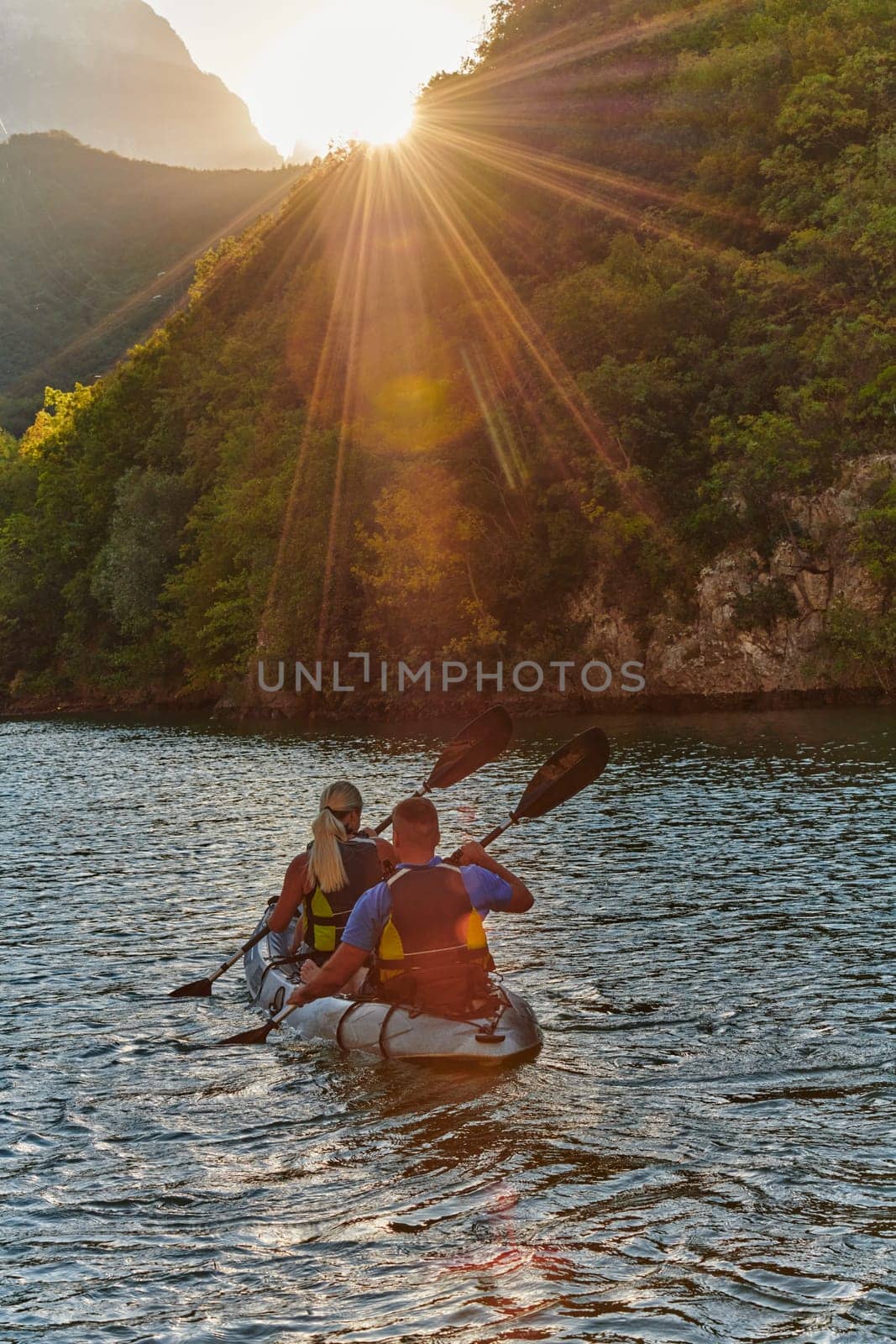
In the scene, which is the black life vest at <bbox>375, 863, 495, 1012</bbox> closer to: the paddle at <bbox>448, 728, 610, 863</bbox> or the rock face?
the paddle at <bbox>448, 728, 610, 863</bbox>

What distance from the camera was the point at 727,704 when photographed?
4375 cm

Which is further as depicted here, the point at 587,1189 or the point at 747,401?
the point at 747,401

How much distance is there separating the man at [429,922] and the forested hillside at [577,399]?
3502 centimetres

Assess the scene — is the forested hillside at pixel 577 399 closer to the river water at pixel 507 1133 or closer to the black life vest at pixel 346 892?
the river water at pixel 507 1133

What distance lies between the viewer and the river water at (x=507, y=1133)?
5832 millimetres

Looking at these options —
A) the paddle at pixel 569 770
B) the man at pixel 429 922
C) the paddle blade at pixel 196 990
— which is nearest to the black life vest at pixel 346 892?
the man at pixel 429 922

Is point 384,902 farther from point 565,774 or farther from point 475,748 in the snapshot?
point 475,748

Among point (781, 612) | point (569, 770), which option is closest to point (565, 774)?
point (569, 770)

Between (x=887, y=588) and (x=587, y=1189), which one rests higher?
(x=887, y=588)

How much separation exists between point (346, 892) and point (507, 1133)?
121 inches

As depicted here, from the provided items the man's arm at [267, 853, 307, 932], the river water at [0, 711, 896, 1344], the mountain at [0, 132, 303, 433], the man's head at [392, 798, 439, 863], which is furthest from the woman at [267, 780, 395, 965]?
the mountain at [0, 132, 303, 433]

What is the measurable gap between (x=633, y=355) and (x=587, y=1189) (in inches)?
1882

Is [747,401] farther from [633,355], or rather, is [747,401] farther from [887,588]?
[887,588]

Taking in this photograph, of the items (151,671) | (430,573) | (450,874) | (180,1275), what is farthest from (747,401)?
(180,1275)
